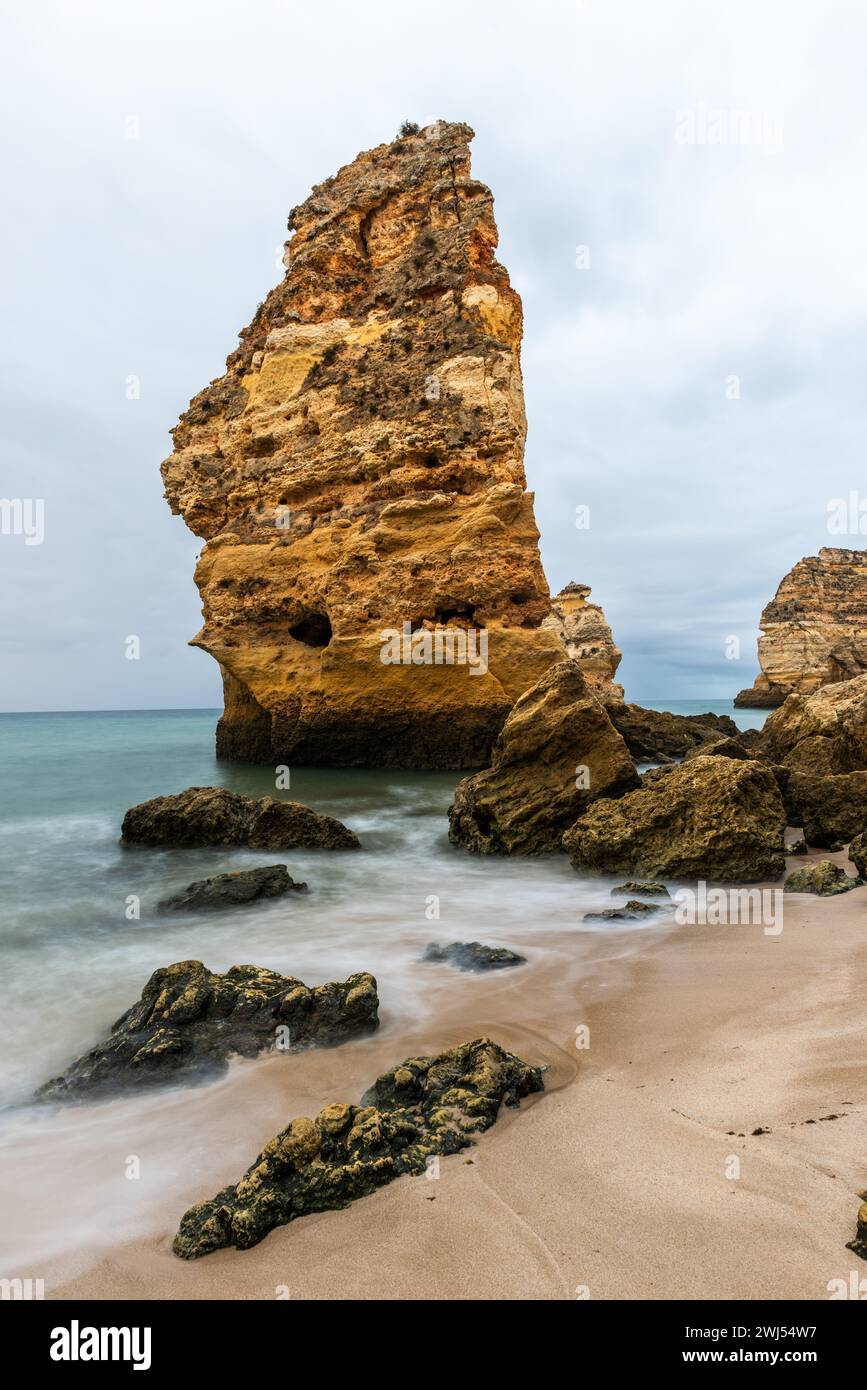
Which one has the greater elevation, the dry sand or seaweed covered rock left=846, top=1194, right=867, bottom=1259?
seaweed covered rock left=846, top=1194, right=867, bottom=1259

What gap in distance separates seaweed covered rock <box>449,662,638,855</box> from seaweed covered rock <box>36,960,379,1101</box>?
447 cm

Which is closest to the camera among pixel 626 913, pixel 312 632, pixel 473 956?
pixel 473 956

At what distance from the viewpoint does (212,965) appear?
190 inches

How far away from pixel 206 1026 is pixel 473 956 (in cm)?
180

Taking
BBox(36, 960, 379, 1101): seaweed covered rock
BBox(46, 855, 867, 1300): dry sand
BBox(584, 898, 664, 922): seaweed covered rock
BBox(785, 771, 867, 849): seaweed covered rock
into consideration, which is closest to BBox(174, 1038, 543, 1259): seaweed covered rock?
BBox(46, 855, 867, 1300): dry sand

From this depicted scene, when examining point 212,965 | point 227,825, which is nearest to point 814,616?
point 227,825

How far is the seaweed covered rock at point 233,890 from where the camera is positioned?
20.3 ft

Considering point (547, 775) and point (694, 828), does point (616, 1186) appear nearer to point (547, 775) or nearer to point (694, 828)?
point (694, 828)

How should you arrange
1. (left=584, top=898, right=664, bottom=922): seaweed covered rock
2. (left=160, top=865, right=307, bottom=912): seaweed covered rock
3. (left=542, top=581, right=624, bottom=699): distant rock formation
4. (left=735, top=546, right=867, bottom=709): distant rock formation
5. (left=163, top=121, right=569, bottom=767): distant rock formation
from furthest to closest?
(left=735, top=546, right=867, bottom=709): distant rock formation
(left=542, top=581, right=624, bottom=699): distant rock formation
(left=163, top=121, right=569, bottom=767): distant rock formation
(left=160, top=865, right=307, bottom=912): seaweed covered rock
(left=584, top=898, right=664, bottom=922): seaweed covered rock

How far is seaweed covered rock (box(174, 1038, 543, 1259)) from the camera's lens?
6.54ft

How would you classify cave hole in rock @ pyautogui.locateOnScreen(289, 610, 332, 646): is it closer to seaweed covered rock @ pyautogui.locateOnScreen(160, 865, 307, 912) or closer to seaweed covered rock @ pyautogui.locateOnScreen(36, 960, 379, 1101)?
seaweed covered rock @ pyautogui.locateOnScreen(160, 865, 307, 912)

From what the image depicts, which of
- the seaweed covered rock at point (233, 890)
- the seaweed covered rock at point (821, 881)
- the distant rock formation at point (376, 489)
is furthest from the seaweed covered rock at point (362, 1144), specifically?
the distant rock formation at point (376, 489)
